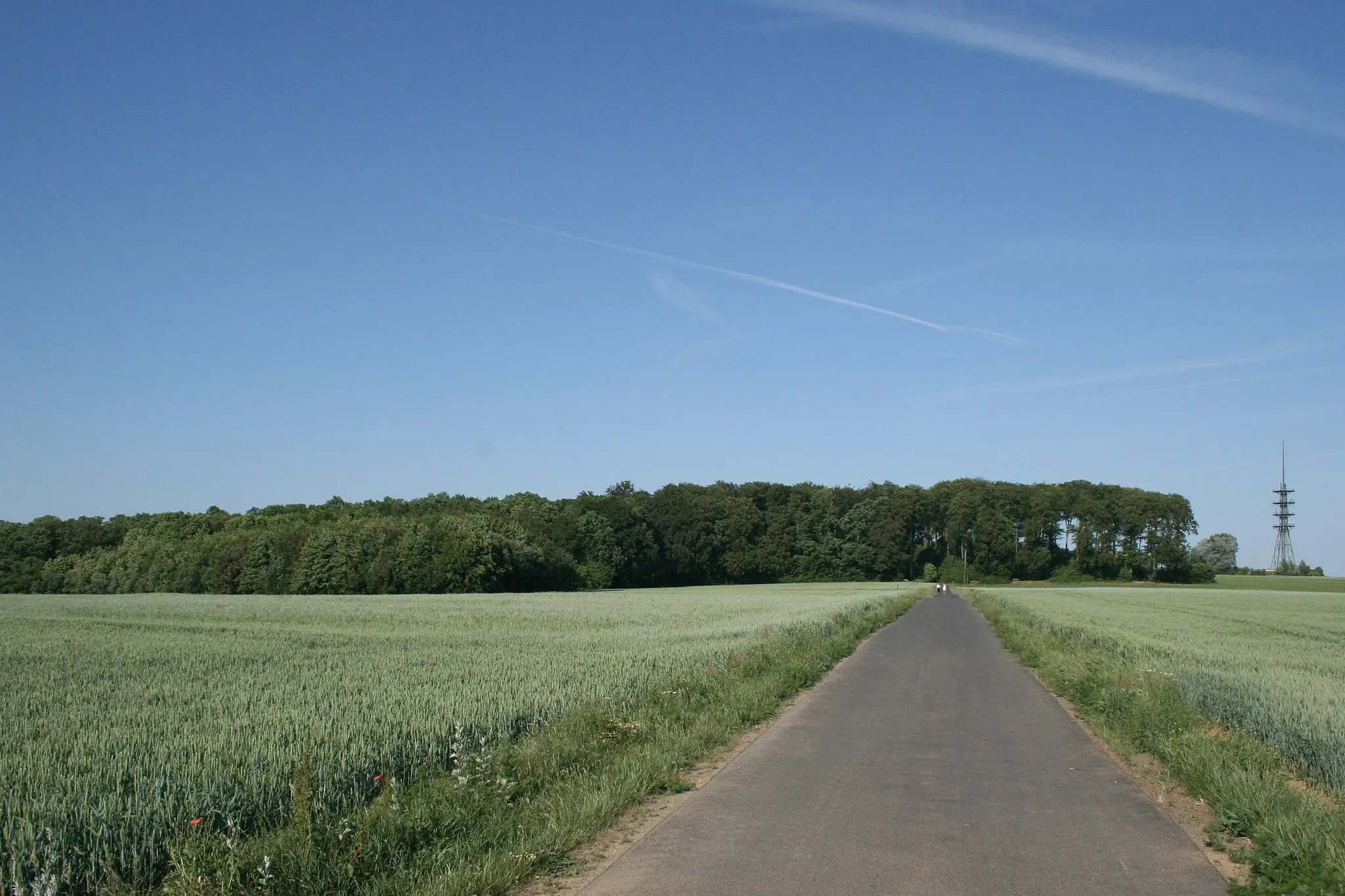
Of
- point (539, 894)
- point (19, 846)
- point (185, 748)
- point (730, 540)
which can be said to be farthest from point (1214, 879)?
point (730, 540)

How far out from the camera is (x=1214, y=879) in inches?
228

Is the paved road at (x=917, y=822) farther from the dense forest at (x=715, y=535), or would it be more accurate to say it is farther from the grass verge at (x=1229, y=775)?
the dense forest at (x=715, y=535)

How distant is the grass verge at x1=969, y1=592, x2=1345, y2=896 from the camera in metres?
5.62

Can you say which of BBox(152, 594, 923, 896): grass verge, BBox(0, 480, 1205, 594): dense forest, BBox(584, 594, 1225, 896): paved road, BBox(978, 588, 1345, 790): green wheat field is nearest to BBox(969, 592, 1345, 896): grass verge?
BBox(978, 588, 1345, 790): green wheat field

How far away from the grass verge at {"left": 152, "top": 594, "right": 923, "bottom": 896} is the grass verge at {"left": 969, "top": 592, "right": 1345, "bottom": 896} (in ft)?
14.7

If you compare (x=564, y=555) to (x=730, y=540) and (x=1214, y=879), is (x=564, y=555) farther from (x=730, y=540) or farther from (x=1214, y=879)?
(x=1214, y=879)

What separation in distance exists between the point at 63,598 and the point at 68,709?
52620 millimetres

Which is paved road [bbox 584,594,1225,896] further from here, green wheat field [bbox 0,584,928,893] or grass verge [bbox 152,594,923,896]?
green wheat field [bbox 0,584,928,893]

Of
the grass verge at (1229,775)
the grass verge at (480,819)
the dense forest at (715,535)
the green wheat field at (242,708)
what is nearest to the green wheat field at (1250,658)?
the grass verge at (1229,775)

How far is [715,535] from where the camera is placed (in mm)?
119500

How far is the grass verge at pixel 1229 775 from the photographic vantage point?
5.62 metres

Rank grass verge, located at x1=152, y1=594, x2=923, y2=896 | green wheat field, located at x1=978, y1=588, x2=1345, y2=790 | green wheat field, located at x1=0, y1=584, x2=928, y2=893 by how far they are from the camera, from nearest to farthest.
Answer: grass verge, located at x1=152, y1=594, x2=923, y2=896 → green wheat field, located at x1=0, y1=584, x2=928, y2=893 → green wheat field, located at x1=978, y1=588, x2=1345, y2=790

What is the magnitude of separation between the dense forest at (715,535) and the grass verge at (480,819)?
2796 inches

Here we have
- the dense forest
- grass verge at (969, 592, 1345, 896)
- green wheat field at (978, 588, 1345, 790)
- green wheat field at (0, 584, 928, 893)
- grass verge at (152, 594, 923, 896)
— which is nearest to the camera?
grass verge at (152, 594, 923, 896)
